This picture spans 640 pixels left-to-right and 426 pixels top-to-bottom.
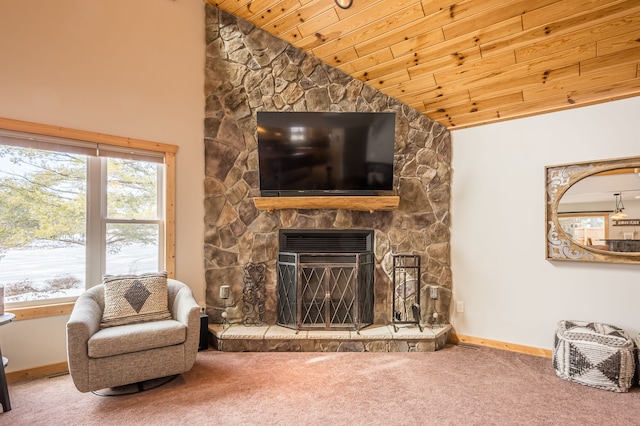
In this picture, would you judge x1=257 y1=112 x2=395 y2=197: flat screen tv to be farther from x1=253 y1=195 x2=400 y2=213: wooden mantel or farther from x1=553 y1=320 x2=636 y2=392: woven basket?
x1=553 y1=320 x2=636 y2=392: woven basket

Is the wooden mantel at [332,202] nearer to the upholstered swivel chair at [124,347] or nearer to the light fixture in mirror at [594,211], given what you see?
the upholstered swivel chair at [124,347]

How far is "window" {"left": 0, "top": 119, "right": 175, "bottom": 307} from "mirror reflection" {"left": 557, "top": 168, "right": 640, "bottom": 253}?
12.7 feet

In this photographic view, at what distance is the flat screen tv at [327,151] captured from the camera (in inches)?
138

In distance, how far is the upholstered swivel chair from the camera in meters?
2.29

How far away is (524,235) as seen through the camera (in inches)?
133

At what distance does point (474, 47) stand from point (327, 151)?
157 centimetres

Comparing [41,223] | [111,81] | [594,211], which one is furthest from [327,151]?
[41,223]

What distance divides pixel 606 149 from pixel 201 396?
3.89 m

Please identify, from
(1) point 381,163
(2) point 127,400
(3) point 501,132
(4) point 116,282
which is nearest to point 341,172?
(1) point 381,163

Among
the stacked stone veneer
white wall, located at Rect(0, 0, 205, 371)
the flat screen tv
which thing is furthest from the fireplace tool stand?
white wall, located at Rect(0, 0, 205, 371)

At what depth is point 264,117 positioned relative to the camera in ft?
11.5

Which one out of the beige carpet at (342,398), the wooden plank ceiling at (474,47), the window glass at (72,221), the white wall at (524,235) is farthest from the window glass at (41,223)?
the white wall at (524,235)

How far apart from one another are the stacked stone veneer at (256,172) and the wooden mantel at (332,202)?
18 cm

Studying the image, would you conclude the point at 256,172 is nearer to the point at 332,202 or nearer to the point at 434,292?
the point at 332,202
